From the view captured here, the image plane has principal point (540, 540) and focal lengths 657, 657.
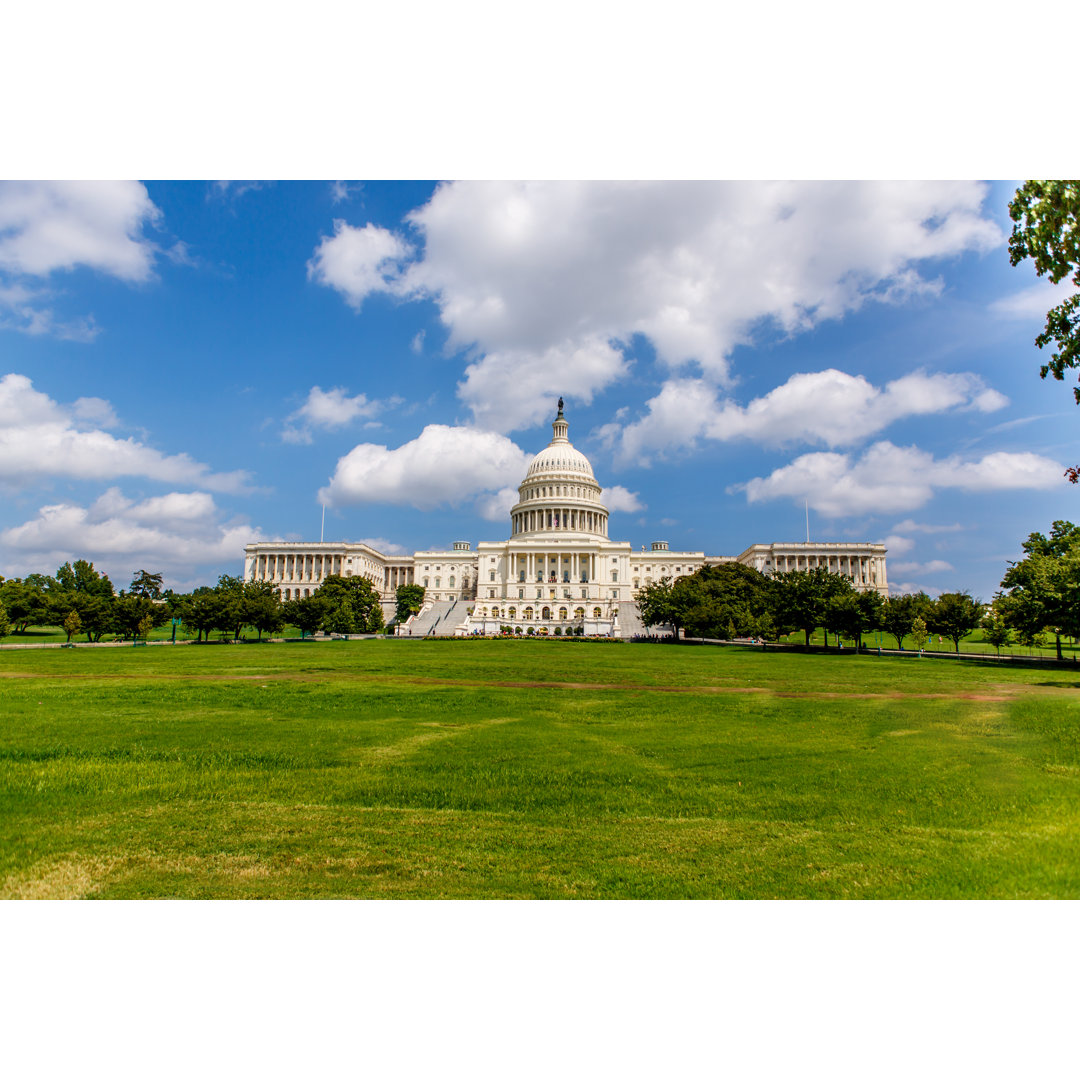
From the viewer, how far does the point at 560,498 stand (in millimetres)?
114438

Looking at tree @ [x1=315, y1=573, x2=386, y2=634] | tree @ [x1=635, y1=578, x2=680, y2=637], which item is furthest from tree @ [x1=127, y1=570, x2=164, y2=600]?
tree @ [x1=635, y1=578, x2=680, y2=637]

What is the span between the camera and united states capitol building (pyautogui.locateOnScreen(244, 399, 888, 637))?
96.8m

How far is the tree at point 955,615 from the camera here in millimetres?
42688

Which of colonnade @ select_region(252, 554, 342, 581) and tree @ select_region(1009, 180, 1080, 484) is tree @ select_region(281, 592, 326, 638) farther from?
tree @ select_region(1009, 180, 1080, 484)

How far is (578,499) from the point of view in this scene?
11512 cm

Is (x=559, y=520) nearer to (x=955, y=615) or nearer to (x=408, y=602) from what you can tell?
(x=408, y=602)

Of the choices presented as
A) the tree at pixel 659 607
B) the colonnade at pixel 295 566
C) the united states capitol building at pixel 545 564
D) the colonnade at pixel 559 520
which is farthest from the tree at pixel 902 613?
the colonnade at pixel 295 566

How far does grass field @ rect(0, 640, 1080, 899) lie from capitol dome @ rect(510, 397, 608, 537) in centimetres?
9413

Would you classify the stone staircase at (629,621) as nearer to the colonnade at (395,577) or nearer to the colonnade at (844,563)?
the colonnade at (844,563)

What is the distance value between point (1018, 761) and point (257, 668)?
27.7 meters

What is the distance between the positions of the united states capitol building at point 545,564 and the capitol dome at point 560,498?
0.18 m

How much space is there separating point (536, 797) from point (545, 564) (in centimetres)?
9914

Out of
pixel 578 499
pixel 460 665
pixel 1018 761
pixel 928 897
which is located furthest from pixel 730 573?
pixel 928 897

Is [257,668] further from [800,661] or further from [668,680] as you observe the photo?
[800,661]
